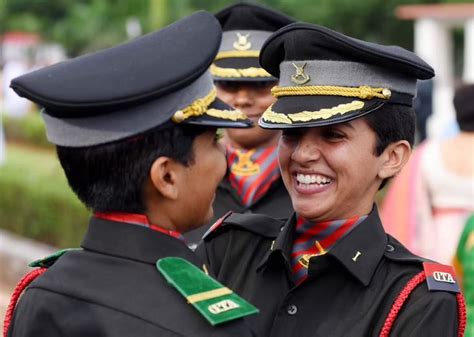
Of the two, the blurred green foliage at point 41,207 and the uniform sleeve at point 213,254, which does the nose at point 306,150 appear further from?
the blurred green foliage at point 41,207

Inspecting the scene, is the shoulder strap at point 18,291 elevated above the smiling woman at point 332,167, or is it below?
below

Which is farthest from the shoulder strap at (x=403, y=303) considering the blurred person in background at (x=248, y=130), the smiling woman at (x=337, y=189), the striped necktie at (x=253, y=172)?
the striped necktie at (x=253, y=172)

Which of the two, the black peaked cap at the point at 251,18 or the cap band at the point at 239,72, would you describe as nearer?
the cap band at the point at 239,72

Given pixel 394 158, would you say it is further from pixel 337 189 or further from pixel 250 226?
pixel 250 226

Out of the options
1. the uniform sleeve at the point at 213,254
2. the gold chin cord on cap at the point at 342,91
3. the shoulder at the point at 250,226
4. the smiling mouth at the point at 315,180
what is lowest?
the uniform sleeve at the point at 213,254

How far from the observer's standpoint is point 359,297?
2402 millimetres

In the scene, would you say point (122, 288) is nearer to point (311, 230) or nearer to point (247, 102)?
point (311, 230)

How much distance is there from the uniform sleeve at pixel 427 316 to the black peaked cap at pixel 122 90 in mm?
608

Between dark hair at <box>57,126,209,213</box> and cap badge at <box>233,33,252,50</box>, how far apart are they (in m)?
2.01

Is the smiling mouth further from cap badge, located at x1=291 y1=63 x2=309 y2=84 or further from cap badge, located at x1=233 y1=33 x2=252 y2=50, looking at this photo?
cap badge, located at x1=233 y1=33 x2=252 y2=50

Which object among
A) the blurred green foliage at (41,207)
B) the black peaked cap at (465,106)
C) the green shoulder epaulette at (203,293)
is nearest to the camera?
the green shoulder epaulette at (203,293)

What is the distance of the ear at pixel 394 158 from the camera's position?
101 inches

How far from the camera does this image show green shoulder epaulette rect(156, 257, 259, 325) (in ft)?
6.74

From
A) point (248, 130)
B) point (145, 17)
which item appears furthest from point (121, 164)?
point (145, 17)
